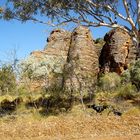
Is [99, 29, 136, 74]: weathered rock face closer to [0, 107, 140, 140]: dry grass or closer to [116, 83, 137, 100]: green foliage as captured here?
[116, 83, 137, 100]: green foliage

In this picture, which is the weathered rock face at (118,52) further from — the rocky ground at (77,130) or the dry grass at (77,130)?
the rocky ground at (77,130)

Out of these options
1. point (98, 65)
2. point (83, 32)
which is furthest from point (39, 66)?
point (98, 65)

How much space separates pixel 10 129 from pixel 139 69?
1735 centimetres

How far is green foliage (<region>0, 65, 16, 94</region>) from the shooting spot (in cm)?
2696

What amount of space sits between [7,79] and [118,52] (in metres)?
16.0

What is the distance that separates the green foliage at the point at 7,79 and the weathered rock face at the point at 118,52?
13.7 m

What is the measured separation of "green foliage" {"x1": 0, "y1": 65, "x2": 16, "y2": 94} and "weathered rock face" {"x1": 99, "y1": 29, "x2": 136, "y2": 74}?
13701 mm

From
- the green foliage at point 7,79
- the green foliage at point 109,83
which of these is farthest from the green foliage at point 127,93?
the green foliage at point 7,79

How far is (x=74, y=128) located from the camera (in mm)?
14008

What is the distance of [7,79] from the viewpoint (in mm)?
30188

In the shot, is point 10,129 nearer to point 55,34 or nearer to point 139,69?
point 139,69

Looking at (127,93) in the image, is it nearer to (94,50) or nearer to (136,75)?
(136,75)

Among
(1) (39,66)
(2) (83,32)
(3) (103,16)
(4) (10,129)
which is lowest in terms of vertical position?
(4) (10,129)

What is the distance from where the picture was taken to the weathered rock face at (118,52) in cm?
4150
